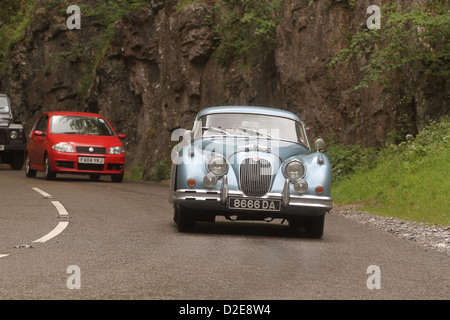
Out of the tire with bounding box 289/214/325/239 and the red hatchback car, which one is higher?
the red hatchback car

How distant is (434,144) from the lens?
17.8m

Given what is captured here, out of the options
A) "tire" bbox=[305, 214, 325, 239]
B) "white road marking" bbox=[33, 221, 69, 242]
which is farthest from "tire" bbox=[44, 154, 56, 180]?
"tire" bbox=[305, 214, 325, 239]

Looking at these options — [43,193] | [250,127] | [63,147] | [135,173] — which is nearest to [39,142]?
[63,147]

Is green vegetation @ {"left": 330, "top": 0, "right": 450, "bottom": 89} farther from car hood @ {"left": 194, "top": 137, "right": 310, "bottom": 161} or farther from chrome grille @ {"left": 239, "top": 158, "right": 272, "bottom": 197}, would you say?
chrome grille @ {"left": 239, "top": 158, "right": 272, "bottom": 197}

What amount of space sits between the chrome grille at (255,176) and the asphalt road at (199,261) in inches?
22.3

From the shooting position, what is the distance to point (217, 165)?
Result: 33.4 ft

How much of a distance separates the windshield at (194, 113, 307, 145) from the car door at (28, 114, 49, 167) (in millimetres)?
10755

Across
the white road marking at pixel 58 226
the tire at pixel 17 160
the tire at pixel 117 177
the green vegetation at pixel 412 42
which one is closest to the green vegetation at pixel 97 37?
the tire at pixel 17 160

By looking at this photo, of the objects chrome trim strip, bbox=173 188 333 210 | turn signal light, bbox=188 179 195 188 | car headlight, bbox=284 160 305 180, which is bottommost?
chrome trim strip, bbox=173 188 333 210

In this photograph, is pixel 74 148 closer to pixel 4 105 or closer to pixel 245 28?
pixel 245 28

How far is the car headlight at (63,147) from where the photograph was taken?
2097cm

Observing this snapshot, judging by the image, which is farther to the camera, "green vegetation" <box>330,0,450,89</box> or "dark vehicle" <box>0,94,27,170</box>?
"dark vehicle" <box>0,94,27,170</box>

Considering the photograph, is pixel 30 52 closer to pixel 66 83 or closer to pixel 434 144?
pixel 66 83

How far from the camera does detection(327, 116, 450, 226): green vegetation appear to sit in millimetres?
14617
